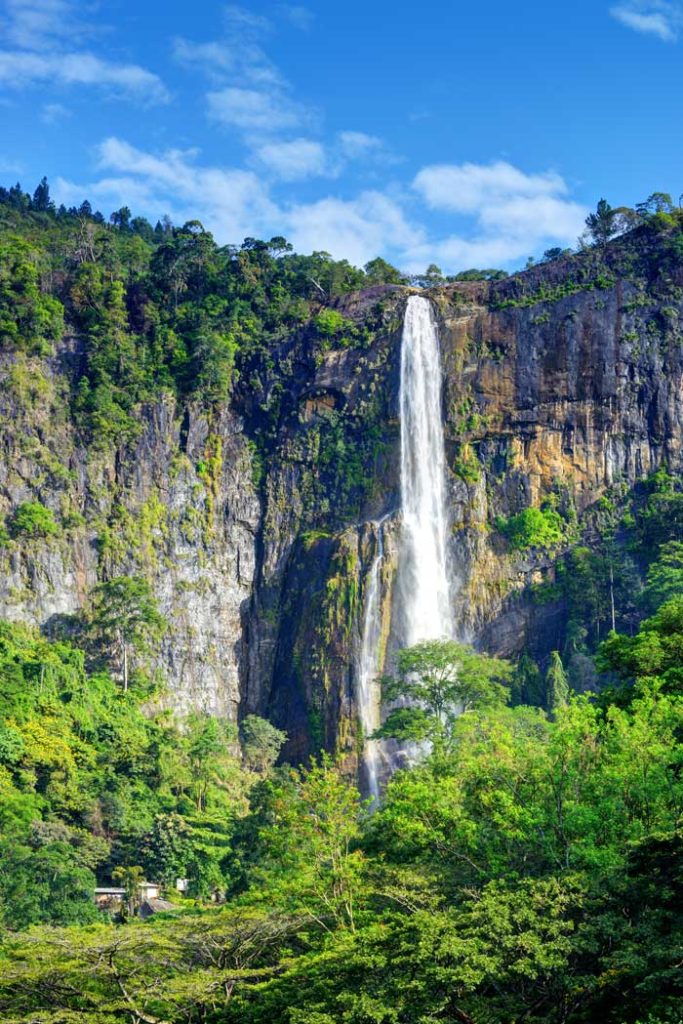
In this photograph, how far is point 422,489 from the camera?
187 ft

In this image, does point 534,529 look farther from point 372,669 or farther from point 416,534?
point 372,669

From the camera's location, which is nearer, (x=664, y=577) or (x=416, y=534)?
(x=664, y=577)

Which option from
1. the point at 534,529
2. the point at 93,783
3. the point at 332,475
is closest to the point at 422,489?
the point at 332,475

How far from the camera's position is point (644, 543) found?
53750mm

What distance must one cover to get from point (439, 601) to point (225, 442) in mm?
12795

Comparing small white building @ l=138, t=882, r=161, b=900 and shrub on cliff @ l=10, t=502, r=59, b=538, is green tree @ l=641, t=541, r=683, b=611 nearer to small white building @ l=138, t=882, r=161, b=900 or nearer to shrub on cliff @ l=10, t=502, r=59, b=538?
small white building @ l=138, t=882, r=161, b=900

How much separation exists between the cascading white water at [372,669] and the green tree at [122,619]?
8097mm

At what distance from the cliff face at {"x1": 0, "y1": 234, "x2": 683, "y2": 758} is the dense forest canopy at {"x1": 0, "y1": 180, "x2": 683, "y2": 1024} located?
1048 mm

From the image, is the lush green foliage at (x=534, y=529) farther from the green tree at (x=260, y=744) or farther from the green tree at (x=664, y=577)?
the green tree at (x=260, y=744)

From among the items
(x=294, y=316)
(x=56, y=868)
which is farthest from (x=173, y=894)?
(x=294, y=316)

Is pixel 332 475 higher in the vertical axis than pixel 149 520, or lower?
higher

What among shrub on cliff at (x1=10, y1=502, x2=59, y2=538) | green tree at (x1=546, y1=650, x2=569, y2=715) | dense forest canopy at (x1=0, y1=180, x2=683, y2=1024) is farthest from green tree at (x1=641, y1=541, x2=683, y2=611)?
shrub on cliff at (x1=10, y1=502, x2=59, y2=538)

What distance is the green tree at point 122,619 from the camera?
53.0m

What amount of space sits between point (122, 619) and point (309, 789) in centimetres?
2439
